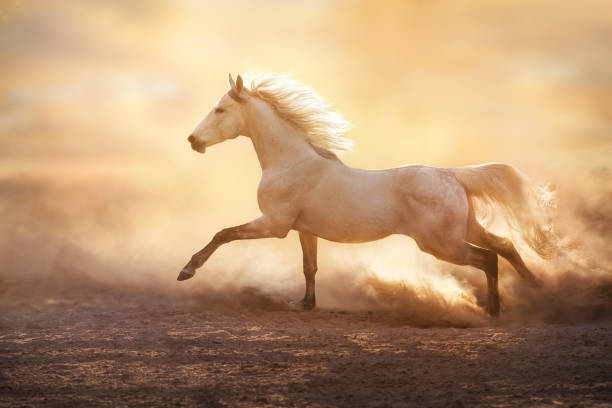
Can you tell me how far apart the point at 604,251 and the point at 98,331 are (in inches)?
236

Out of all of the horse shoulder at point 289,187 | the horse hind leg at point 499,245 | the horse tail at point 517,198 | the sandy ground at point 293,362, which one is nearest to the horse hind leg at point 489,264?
the horse hind leg at point 499,245

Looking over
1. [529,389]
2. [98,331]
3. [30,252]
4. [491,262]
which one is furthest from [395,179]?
[30,252]

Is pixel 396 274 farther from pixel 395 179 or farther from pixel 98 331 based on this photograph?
pixel 98 331

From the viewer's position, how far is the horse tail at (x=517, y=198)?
6.76 m

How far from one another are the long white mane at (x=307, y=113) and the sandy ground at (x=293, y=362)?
1.92 meters

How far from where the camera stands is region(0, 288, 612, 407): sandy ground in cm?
420

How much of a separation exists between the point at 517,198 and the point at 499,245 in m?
0.53

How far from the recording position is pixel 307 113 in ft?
24.0

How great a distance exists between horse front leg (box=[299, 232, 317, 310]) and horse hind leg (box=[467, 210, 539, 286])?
5.67ft

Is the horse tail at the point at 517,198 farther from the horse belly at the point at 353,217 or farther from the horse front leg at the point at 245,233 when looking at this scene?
the horse front leg at the point at 245,233

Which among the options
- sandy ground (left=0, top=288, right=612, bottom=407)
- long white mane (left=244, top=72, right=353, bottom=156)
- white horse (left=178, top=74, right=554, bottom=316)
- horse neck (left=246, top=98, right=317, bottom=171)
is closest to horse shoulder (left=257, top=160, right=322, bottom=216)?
white horse (left=178, top=74, right=554, bottom=316)

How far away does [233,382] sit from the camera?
14.8 feet

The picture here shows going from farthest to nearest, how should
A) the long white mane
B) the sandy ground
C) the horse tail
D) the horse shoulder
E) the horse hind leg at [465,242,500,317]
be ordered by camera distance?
the long white mane
the horse shoulder
the horse tail
the horse hind leg at [465,242,500,317]
the sandy ground

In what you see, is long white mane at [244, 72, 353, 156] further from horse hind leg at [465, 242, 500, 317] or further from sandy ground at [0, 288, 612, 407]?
sandy ground at [0, 288, 612, 407]
